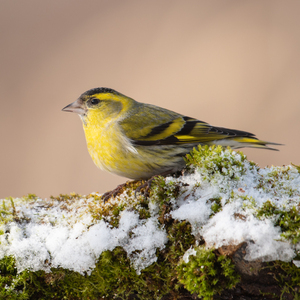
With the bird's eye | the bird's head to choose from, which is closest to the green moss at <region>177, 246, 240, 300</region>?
the bird's head

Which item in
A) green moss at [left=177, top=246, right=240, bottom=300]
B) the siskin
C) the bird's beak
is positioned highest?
the bird's beak

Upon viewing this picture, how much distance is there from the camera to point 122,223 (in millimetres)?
2232

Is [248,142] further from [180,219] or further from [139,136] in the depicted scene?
[180,219]

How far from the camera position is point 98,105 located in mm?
3764

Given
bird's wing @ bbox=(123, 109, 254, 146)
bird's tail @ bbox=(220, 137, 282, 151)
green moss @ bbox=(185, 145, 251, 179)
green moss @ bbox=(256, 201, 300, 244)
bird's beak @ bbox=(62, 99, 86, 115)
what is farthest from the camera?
bird's beak @ bbox=(62, 99, 86, 115)

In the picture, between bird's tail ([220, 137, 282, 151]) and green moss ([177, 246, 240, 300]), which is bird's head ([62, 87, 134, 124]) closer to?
bird's tail ([220, 137, 282, 151])

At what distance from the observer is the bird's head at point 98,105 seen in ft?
12.2

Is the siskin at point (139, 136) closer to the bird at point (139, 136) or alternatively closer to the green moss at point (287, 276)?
the bird at point (139, 136)

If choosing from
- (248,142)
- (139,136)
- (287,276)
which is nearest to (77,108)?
(139,136)

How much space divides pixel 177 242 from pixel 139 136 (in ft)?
4.84

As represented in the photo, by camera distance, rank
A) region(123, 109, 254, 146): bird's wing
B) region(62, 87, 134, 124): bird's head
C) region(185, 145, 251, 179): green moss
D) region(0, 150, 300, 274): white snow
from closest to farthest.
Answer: region(0, 150, 300, 274): white snow, region(185, 145, 251, 179): green moss, region(123, 109, 254, 146): bird's wing, region(62, 87, 134, 124): bird's head

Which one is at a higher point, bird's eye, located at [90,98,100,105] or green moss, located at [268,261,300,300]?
bird's eye, located at [90,98,100,105]

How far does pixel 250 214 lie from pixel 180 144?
1.49 meters

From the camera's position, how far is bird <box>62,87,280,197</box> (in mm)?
3080
